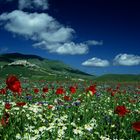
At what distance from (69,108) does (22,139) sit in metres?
5.74

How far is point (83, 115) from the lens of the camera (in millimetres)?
11281

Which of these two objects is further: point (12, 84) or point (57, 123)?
point (57, 123)

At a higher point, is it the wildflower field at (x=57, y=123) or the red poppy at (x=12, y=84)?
the red poppy at (x=12, y=84)

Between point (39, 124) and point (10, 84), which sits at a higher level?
point (10, 84)

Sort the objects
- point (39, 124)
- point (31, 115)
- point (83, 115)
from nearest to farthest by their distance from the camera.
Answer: point (39, 124), point (31, 115), point (83, 115)

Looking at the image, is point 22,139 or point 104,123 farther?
point 104,123

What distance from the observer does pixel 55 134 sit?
276 inches

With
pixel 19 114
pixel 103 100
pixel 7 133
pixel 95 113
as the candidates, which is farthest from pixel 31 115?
pixel 103 100

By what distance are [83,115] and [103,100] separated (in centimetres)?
519

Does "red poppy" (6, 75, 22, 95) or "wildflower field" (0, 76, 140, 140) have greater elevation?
"red poppy" (6, 75, 22, 95)

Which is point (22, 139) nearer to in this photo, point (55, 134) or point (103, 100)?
point (55, 134)

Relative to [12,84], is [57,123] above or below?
below

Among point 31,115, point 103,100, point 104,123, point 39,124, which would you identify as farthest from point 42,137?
point 103,100

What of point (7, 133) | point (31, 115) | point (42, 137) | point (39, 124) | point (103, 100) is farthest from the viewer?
point (103, 100)
